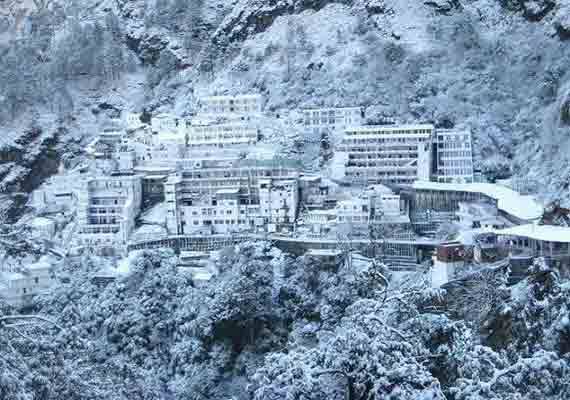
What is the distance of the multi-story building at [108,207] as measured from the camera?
3844 centimetres

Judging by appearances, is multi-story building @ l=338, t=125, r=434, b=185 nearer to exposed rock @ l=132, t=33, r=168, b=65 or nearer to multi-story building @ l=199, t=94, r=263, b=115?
multi-story building @ l=199, t=94, r=263, b=115

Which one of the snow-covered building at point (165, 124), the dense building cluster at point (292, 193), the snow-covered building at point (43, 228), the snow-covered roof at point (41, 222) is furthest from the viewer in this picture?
the snow-covered building at point (165, 124)

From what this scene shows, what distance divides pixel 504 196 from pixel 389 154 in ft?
23.3

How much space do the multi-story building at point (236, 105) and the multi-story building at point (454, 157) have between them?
11750 mm

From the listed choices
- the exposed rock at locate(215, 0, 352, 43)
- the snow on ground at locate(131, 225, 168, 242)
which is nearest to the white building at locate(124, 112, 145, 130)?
the exposed rock at locate(215, 0, 352, 43)

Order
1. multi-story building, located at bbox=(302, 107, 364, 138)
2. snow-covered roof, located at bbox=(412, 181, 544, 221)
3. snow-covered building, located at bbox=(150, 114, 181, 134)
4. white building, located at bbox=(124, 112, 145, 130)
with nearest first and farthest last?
snow-covered roof, located at bbox=(412, 181, 544, 221)
multi-story building, located at bbox=(302, 107, 364, 138)
snow-covered building, located at bbox=(150, 114, 181, 134)
white building, located at bbox=(124, 112, 145, 130)

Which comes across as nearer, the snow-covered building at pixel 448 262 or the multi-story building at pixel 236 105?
the snow-covered building at pixel 448 262

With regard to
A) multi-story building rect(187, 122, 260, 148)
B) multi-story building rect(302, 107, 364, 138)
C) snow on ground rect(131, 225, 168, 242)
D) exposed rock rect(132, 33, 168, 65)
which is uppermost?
exposed rock rect(132, 33, 168, 65)

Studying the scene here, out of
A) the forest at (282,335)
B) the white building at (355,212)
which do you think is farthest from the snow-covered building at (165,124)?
the white building at (355,212)

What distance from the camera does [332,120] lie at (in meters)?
44.9

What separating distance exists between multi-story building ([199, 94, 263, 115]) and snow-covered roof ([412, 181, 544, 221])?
13.0 m

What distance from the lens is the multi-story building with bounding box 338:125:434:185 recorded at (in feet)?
130

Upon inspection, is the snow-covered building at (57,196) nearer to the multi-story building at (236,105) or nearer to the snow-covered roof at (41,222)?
the snow-covered roof at (41,222)

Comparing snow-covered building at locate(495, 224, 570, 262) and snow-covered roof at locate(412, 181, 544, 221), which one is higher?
snow-covered roof at locate(412, 181, 544, 221)
